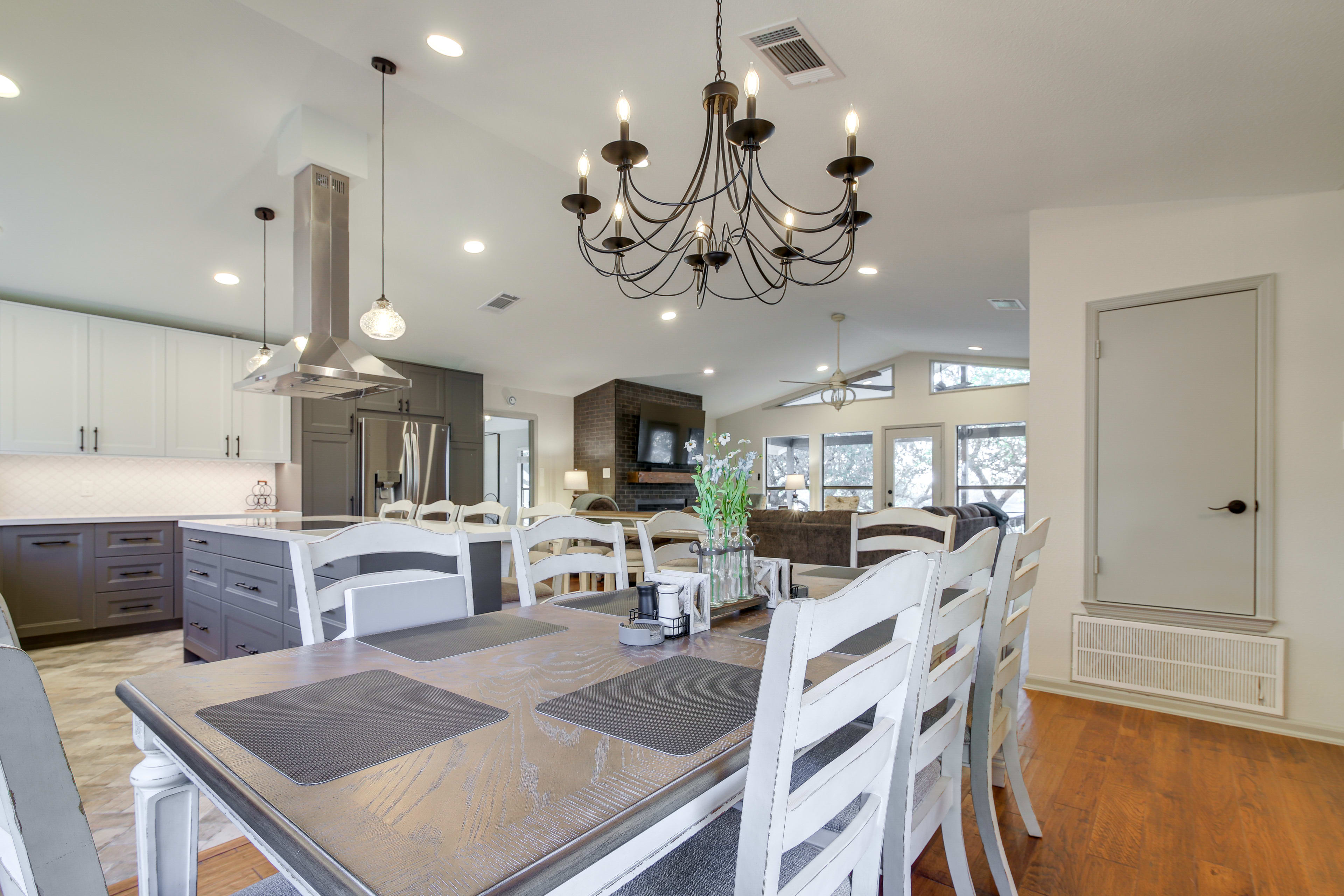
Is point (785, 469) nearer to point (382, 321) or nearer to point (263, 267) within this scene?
point (263, 267)

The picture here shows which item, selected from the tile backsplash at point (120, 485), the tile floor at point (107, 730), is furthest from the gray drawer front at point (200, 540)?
the tile backsplash at point (120, 485)

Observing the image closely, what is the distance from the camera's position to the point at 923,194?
330 cm

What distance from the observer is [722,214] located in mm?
4129

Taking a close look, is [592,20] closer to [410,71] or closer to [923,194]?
[410,71]

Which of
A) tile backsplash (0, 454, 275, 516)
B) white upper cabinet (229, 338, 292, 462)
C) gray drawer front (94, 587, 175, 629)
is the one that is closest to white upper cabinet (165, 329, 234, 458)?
white upper cabinet (229, 338, 292, 462)

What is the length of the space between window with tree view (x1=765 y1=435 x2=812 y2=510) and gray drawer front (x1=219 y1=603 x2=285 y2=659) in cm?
795

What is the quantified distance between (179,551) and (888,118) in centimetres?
535

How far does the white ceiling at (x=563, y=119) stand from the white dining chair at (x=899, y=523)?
159 cm

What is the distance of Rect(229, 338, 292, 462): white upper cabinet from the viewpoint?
5215 millimetres

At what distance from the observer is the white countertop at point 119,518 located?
402 cm

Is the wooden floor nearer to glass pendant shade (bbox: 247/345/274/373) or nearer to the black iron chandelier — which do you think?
the black iron chandelier

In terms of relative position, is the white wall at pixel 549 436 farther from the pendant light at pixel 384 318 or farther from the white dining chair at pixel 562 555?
the white dining chair at pixel 562 555

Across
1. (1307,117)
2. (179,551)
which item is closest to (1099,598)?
(1307,117)

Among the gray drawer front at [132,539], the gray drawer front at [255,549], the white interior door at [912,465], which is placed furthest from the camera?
the white interior door at [912,465]
